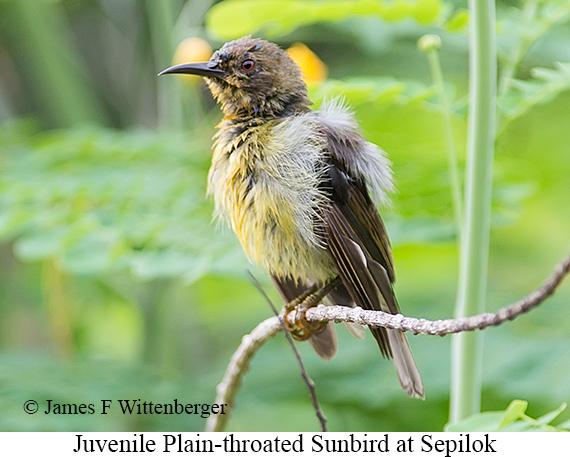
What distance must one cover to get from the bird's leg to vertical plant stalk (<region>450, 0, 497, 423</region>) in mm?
383

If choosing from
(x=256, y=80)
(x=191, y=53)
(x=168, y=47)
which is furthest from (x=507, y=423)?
(x=168, y=47)

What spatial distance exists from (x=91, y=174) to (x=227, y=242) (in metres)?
0.66

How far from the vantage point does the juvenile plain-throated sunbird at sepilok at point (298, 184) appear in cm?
160

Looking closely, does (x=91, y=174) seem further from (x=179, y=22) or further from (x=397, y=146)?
(x=397, y=146)

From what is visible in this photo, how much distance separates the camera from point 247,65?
178cm

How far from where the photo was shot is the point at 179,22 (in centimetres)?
297

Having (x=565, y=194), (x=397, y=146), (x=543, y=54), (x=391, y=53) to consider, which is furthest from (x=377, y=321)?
(x=391, y=53)

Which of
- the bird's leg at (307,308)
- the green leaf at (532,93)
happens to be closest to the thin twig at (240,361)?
the bird's leg at (307,308)

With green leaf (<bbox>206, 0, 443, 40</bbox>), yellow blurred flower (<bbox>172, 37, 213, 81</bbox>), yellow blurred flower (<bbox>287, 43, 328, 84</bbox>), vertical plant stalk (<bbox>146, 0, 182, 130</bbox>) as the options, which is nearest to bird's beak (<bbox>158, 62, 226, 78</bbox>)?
green leaf (<bbox>206, 0, 443, 40</bbox>)

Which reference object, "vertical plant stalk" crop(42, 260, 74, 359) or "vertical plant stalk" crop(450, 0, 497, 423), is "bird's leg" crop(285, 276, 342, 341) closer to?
"vertical plant stalk" crop(450, 0, 497, 423)

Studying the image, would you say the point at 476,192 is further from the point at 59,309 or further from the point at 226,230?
the point at 59,309

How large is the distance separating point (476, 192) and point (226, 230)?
1.08 meters

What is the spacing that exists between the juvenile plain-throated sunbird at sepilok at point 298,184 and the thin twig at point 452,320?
20cm

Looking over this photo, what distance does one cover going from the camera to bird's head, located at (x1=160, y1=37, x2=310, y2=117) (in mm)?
1766
